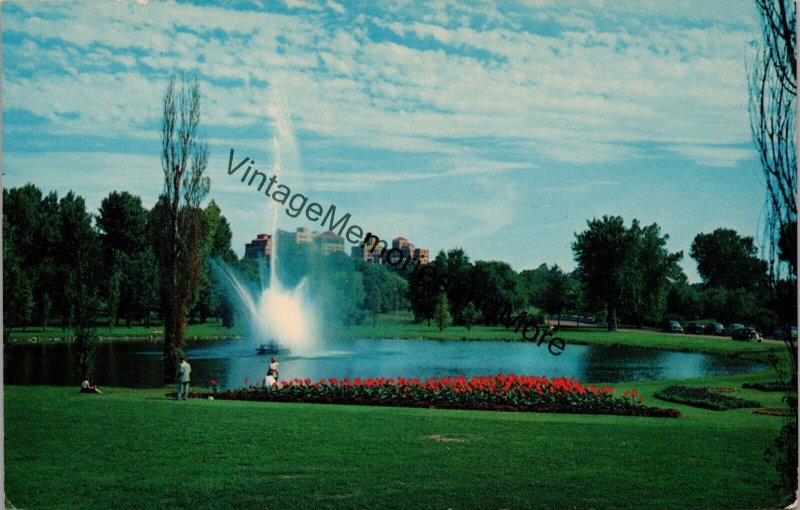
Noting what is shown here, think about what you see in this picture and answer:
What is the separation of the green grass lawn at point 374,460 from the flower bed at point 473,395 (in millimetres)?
962

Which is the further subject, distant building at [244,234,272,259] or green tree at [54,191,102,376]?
distant building at [244,234,272,259]

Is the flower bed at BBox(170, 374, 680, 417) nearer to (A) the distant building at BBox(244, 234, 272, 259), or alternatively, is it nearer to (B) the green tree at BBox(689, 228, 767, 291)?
(B) the green tree at BBox(689, 228, 767, 291)

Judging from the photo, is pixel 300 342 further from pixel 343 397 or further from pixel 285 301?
pixel 343 397

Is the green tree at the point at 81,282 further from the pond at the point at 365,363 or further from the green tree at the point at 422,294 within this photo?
the green tree at the point at 422,294

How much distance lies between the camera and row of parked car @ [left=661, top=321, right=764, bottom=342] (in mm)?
27266

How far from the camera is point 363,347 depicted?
29766 mm

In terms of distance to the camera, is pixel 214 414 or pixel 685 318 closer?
pixel 214 414

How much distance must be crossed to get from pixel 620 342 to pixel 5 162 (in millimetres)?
25202

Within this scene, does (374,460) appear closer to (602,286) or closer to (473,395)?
(473,395)

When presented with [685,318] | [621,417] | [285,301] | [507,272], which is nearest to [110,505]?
[621,417]

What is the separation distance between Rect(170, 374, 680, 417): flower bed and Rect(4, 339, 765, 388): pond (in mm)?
5400

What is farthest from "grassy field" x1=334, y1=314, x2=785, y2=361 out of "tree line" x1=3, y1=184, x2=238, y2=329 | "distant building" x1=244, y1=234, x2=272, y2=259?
"tree line" x1=3, y1=184, x2=238, y2=329

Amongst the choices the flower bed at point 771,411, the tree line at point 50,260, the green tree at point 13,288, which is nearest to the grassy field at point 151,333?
the tree line at point 50,260

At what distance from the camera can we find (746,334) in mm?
27625
